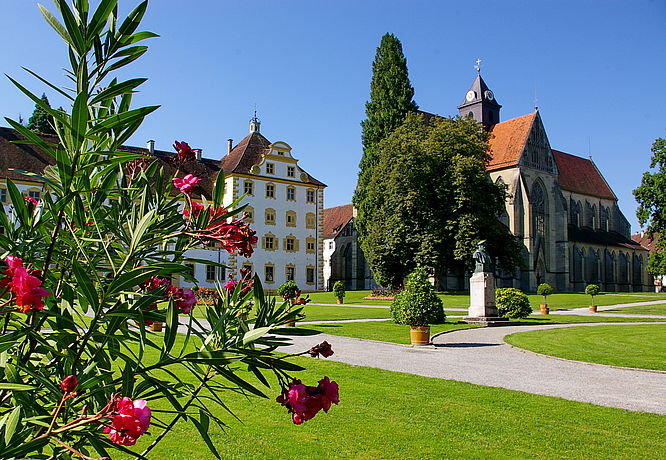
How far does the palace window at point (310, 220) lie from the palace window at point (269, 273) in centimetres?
489

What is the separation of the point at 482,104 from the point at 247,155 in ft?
101

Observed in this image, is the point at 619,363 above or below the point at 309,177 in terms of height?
below

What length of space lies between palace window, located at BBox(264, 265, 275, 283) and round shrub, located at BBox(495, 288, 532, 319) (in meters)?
26.0

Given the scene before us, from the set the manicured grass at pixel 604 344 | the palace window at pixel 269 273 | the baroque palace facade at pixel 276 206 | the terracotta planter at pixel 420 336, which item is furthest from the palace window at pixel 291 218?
the terracotta planter at pixel 420 336

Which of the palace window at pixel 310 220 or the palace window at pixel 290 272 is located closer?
the palace window at pixel 290 272

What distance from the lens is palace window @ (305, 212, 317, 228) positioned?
164 ft

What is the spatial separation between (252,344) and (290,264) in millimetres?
47186

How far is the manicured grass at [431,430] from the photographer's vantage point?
5.97 m

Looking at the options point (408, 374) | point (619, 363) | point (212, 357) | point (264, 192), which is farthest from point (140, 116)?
point (264, 192)

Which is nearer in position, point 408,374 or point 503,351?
point 408,374

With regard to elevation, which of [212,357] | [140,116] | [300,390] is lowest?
[300,390]

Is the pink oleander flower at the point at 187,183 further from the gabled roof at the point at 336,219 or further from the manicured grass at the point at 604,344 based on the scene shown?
the gabled roof at the point at 336,219

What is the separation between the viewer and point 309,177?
5025 cm

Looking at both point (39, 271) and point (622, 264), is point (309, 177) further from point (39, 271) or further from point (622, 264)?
point (39, 271)
